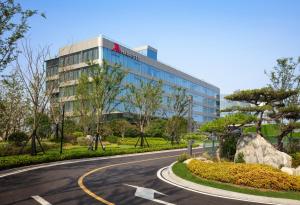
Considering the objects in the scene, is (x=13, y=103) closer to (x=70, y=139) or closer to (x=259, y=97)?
(x=70, y=139)

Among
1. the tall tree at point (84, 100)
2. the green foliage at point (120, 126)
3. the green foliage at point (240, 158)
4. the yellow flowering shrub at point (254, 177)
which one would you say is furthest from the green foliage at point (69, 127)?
the yellow flowering shrub at point (254, 177)

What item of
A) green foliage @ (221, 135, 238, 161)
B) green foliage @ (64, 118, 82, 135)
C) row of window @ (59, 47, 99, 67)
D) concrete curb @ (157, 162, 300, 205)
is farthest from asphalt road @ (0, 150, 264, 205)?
row of window @ (59, 47, 99, 67)

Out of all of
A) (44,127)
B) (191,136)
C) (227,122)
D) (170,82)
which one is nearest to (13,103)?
(44,127)

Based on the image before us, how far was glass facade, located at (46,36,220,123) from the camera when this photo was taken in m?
56.2

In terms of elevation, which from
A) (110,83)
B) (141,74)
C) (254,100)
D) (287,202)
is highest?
(141,74)

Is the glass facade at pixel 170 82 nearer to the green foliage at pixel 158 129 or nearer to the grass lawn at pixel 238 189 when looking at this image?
the green foliage at pixel 158 129

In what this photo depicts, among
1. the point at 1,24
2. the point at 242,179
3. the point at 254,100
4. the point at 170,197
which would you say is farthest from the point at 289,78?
the point at 1,24

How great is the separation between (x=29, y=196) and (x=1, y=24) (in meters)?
9.92

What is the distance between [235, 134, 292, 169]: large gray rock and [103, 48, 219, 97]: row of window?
40753mm

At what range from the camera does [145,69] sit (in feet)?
238

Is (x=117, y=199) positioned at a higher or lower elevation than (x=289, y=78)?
lower

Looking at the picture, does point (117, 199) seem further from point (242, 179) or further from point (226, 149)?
point (226, 149)

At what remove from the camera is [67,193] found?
11172mm

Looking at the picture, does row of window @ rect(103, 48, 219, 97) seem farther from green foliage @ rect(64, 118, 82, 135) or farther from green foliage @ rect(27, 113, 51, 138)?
green foliage @ rect(27, 113, 51, 138)
